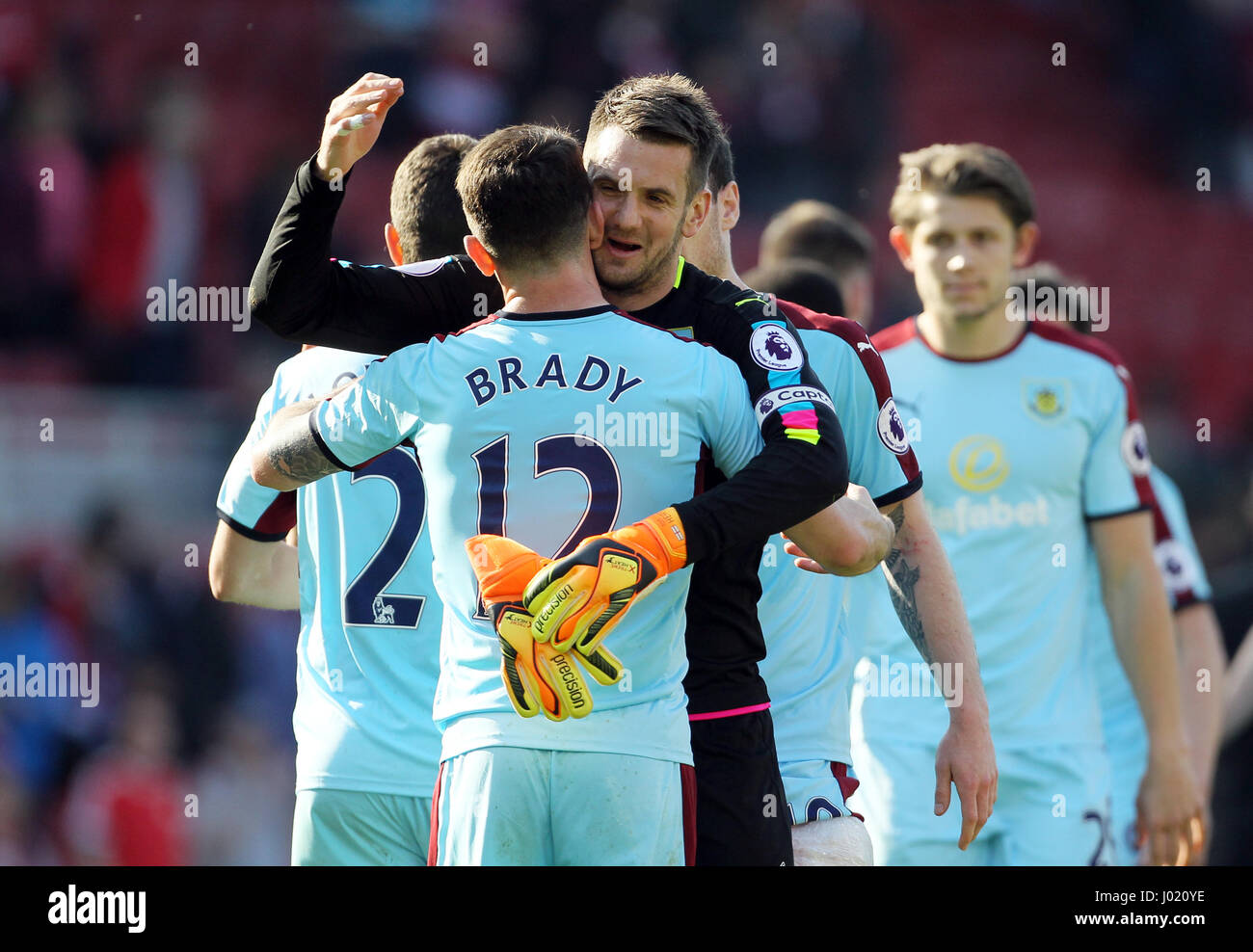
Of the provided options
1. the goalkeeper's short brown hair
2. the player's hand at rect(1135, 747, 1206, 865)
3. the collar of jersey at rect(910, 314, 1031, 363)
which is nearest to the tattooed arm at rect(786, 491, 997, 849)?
the goalkeeper's short brown hair

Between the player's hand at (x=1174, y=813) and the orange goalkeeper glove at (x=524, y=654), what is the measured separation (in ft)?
8.67

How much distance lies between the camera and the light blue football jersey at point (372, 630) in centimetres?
373

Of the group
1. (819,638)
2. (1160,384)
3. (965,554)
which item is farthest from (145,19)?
(819,638)

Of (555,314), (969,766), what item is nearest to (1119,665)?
(969,766)

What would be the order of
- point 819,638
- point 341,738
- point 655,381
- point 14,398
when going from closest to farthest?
point 655,381 → point 341,738 → point 819,638 → point 14,398

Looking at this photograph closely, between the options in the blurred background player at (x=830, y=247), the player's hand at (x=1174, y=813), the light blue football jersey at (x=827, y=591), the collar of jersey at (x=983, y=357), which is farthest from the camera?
the blurred background player at (x=830, y=247)

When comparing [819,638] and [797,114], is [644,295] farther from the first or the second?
[797,114]

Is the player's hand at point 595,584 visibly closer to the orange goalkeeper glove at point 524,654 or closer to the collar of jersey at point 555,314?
the orange goalkeeper glove at point 524,654

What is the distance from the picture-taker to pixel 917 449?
5355mm

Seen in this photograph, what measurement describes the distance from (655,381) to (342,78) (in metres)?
10.1

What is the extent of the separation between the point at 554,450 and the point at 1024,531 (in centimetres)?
269

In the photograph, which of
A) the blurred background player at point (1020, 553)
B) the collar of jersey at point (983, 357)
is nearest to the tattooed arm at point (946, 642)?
the blurred background player at point (1020, 553)

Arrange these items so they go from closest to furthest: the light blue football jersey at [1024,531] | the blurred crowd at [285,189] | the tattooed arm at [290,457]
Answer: the tattooed arm at [290,457]
the light blue football jersey at [1024,531]
the blurred crowd at [285,189]

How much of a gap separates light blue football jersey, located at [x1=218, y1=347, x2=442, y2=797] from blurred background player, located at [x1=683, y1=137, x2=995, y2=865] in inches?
31.1
